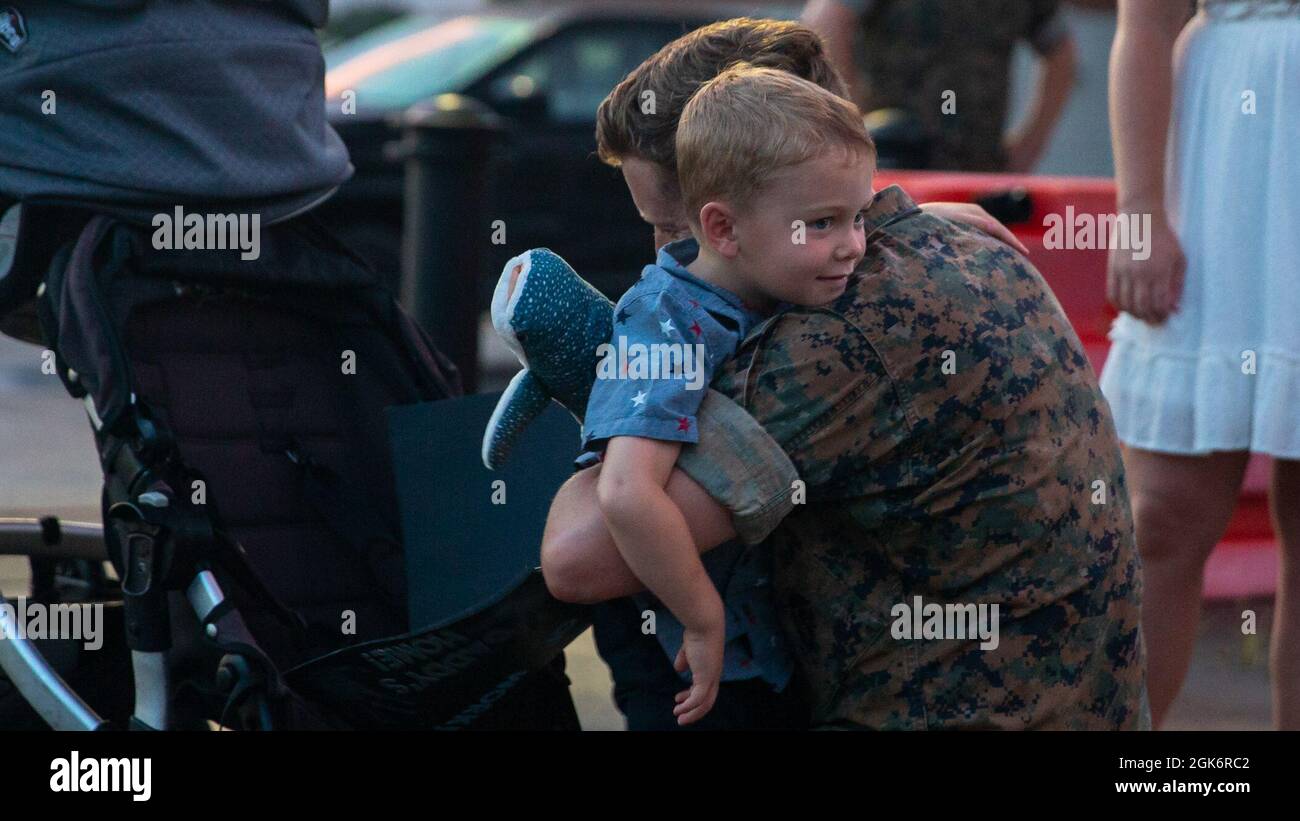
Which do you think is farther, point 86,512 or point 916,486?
point 86,512

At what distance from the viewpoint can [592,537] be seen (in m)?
2.08

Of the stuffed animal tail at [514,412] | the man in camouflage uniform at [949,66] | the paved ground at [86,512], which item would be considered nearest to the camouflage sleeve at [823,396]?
the stuffed animal tail at [514,412]

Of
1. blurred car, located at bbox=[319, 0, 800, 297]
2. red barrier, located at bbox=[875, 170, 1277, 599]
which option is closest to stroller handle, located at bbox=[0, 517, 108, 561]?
red barrier, located at bbox=[875, 170, 1277, 599]

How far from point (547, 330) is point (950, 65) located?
3593 mm

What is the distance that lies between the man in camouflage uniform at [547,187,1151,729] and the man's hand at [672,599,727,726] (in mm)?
125

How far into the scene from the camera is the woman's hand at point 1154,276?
296 centimetres

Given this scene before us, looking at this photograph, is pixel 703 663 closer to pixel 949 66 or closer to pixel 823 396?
pixel 823 396

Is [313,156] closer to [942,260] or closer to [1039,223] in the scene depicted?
[942,260]

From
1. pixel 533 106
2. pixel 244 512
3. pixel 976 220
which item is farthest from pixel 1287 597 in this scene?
pixel 533 106

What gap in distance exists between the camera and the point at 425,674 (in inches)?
90.4

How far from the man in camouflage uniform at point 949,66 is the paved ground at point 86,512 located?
5.45 feet

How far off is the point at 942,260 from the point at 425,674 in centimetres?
87
